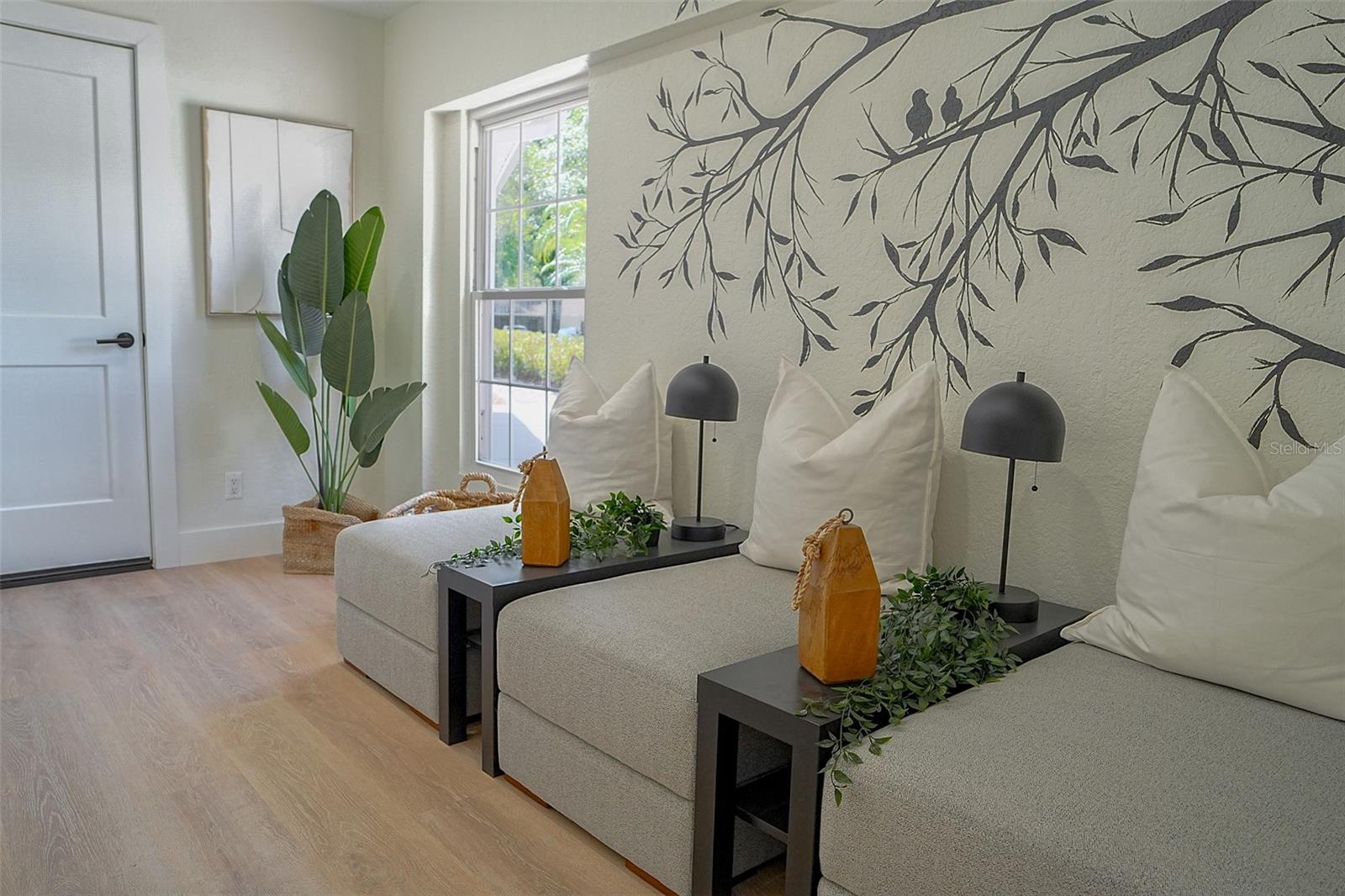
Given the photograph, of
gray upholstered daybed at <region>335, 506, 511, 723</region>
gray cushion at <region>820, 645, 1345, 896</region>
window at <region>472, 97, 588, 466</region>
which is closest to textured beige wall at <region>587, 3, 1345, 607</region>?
gray cushion at <region>820, 645, 1345, 896</region>

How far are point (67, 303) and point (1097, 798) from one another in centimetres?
394

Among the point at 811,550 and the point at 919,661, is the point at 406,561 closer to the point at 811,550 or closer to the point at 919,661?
the point at 811,550

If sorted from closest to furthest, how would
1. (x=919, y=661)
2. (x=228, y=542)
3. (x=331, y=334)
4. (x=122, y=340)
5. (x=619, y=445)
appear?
(x=919, y=661) < (x=619, y=445) < (x=122, y=340) < (x=331, y=334) < (x=228, y=542)

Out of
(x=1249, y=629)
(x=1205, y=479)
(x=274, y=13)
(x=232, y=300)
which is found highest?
(x=274, y=13)

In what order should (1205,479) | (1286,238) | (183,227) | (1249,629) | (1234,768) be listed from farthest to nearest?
1. (183,227)
2. (1286,238)
3. (1205,479)
4. (1249,629)
5. (1234,768)

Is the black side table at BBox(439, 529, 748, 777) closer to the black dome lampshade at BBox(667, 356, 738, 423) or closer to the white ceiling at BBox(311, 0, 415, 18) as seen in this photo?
the black dome lampshade at BBox(667, 356, 738, 423)

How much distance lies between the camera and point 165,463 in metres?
3.97

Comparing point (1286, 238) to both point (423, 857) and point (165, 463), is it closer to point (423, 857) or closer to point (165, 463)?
point (423, 857)

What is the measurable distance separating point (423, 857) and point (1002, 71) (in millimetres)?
2128

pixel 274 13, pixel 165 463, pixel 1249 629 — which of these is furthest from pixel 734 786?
pixel 274 13

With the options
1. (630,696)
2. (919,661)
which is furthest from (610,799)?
(919,661)

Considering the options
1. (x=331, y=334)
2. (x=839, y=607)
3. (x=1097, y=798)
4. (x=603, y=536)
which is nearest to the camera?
(x=1097, y=798)

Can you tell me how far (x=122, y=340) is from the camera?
3.81 m

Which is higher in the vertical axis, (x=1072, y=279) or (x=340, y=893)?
(x=1072, y=279)
